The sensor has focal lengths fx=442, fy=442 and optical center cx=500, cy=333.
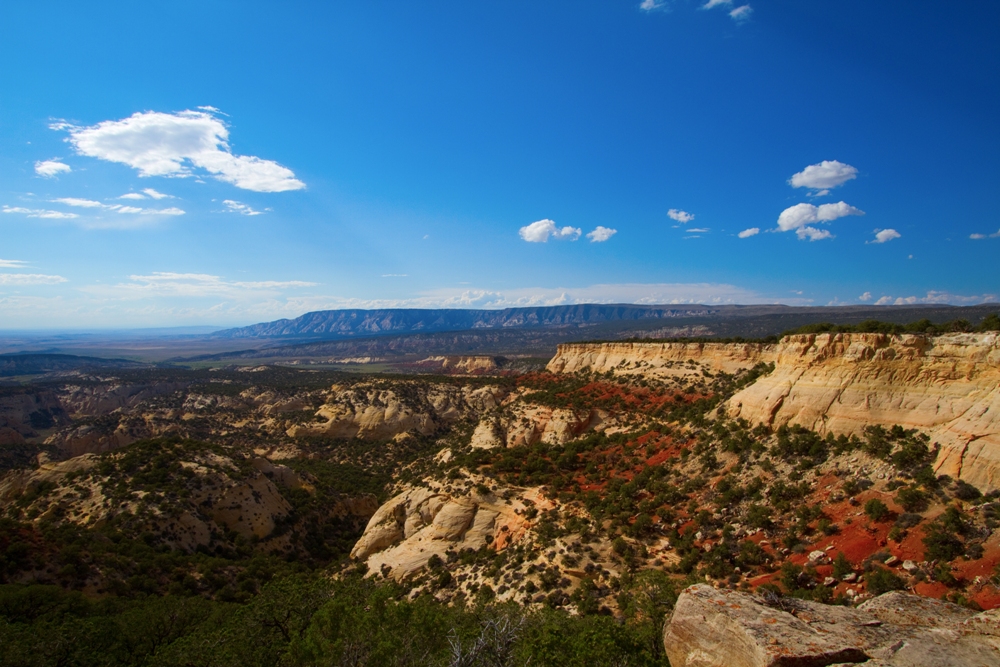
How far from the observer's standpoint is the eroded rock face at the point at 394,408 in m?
→ 65.9

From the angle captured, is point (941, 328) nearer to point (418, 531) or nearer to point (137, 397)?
point (418, 531)

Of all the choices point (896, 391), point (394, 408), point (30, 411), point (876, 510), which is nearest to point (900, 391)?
point (896, 391)

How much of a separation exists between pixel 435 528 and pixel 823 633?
77.5ft

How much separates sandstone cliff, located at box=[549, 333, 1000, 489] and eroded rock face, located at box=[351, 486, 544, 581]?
52.9ft

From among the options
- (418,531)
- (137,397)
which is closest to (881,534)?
(418,531)

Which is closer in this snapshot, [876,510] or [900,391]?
[876,510]

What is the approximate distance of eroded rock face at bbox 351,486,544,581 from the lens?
2787cm

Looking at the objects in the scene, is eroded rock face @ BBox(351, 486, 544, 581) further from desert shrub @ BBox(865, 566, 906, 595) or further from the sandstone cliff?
desert shrub @ BBox(865, 566, 906, 595)

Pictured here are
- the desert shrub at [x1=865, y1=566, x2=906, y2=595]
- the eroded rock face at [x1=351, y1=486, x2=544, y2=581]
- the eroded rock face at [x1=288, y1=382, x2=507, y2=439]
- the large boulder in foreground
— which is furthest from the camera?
the eroded rock face at [x1=288, y1=382, x2=507, y2=439]

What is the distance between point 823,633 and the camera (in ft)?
34.0

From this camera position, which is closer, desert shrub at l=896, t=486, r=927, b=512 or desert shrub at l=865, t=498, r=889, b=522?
desert shrub at l=896, t=486, r=927, b=512

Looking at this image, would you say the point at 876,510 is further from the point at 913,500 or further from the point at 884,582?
the point at 884,582

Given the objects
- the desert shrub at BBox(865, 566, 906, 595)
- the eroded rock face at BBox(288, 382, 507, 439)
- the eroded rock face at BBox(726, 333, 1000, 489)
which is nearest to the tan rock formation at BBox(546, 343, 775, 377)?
the eroded rock face at BBox(288, 382, 507, 439)

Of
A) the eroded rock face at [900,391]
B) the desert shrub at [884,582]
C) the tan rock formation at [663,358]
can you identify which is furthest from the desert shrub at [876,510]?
the tan rock formation at [663,358]
